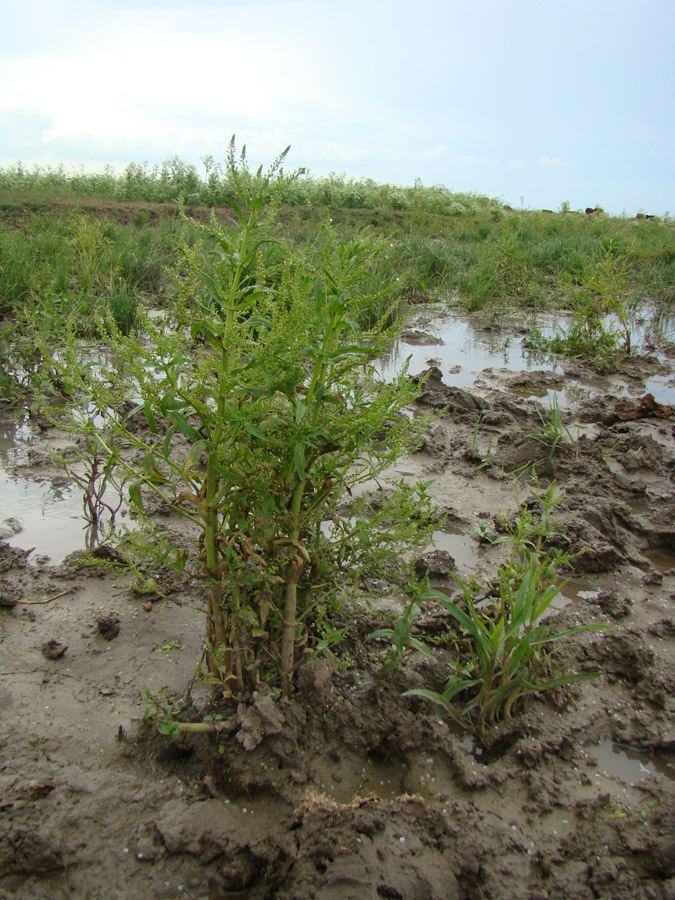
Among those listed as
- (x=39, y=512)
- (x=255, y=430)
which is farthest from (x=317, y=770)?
(x=39, y=512)

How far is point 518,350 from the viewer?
7008 millimetres

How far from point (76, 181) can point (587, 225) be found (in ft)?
41.5

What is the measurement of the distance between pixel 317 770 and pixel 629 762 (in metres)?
1.03

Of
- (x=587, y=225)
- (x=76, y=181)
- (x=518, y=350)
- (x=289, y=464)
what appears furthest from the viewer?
(x=587, y=225)

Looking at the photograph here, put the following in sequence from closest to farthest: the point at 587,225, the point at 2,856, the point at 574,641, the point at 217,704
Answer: the point at 2,856
the point at 217,704
the point at 574,641
the point at 587,225

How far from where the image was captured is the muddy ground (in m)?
1.58

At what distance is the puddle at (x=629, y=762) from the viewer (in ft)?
6.61

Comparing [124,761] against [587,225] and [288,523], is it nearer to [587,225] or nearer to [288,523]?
[288,523]

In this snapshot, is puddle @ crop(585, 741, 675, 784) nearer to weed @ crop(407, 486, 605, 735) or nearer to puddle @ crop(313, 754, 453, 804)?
weed @ crop(407, 486, 605, 735)

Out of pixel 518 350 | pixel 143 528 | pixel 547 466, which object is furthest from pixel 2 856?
pixel 518 350

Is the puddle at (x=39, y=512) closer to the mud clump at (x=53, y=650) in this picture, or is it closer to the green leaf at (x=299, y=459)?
the mud clump at (x=53, y=650)

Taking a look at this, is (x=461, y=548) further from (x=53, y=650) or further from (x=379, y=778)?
(x=53, y=650)

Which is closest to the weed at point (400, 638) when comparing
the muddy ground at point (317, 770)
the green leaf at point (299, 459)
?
the muddy ground at point (317, 770)

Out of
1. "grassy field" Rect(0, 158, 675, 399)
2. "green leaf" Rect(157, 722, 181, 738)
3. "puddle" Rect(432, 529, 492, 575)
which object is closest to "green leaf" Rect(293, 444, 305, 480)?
"grassy field" Rect(0, 158, 675, 399)
